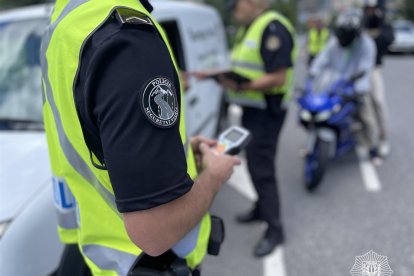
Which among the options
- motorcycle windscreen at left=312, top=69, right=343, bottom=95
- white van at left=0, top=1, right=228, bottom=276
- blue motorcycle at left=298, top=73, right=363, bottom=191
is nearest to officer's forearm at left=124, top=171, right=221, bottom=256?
white van at left=0, top=1, right=228, bottom=276

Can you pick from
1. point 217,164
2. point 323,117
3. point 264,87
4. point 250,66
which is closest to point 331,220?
point 323,117

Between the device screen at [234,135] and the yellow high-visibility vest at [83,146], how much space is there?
392 mm

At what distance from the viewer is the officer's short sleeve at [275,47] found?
8.30 ft

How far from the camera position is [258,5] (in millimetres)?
2695

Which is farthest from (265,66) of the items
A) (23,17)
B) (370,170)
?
(370,170)

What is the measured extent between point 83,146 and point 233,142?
712 millimetres

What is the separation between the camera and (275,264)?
2732mm

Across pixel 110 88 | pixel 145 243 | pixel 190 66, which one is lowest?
pixel 190 66

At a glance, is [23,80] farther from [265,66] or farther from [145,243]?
[145,243]

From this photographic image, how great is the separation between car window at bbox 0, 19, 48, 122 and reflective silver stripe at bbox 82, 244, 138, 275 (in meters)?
1.31

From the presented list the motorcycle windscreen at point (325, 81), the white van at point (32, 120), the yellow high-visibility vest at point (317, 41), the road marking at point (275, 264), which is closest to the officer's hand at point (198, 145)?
the white van at point (32, 120)

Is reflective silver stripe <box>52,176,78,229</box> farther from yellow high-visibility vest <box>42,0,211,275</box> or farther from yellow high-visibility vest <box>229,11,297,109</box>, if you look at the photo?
yellow high-visibility vest <box>229,11,297,109</box>

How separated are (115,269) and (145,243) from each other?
26 cm

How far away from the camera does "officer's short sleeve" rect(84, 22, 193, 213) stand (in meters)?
0.86
